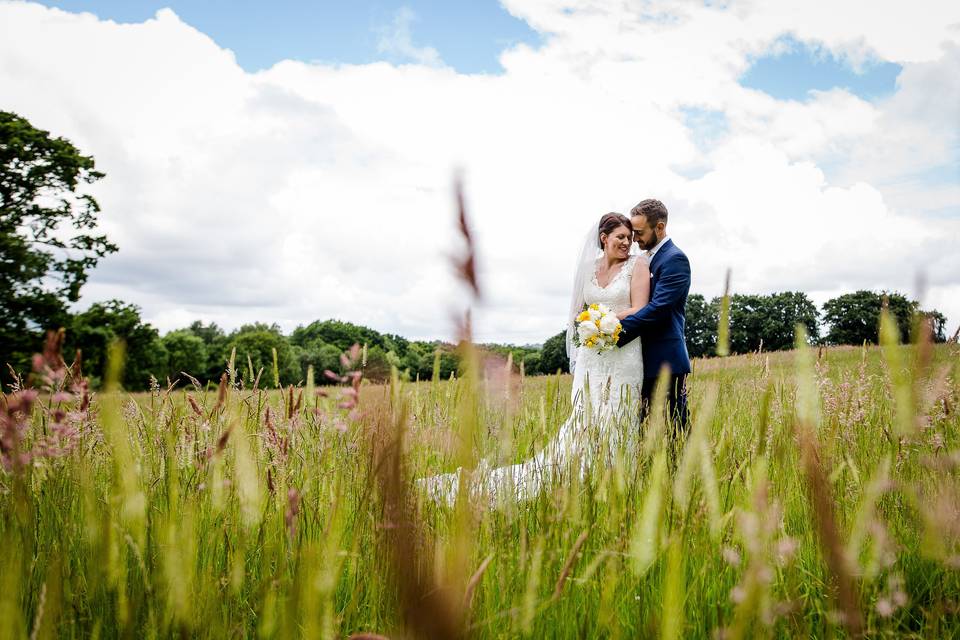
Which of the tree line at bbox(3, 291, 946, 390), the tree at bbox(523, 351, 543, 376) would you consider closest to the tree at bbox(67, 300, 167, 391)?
the tree line at bbox(3, 291, 946, 390)

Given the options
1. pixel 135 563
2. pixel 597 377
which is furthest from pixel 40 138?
pixel 135 563

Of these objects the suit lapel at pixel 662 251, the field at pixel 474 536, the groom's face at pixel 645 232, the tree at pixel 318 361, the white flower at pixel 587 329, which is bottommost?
the field at pixel 474 536

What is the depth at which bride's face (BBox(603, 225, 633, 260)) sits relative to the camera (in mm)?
6246

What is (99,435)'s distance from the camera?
249cm

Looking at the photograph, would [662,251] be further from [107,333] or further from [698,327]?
[698,327]

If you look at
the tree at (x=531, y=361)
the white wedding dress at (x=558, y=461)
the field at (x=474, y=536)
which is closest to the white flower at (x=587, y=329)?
the tree at (x=531, y=361)

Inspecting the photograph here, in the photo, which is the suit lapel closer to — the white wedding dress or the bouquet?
the bouquet

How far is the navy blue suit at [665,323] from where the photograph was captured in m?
5.52

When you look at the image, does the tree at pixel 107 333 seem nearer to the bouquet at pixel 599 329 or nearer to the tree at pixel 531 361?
the tree at pixel 531 361

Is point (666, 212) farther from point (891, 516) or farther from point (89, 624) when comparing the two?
point (89, 624)

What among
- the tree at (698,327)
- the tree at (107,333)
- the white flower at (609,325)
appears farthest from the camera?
the tree at (698,327)

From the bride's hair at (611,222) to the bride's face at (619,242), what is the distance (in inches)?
1.6

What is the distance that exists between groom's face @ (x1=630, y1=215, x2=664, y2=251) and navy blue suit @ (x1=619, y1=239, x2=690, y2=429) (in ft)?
0.75

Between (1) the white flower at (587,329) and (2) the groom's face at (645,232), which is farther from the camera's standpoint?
(2) the groom's face at (645,232)
